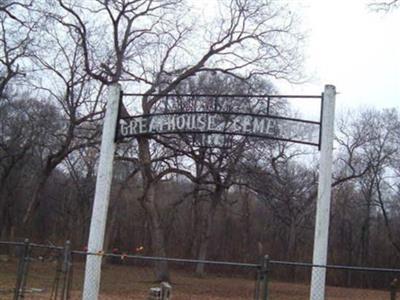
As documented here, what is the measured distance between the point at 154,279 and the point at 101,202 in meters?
18.4

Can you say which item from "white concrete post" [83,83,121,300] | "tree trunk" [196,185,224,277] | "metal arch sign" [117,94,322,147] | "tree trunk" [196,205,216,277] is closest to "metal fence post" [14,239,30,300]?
"white concrete post" [83,83,121,300]

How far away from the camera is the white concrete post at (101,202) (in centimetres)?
1132

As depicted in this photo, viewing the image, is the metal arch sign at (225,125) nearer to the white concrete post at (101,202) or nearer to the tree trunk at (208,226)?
the white concrete post at (101,202)

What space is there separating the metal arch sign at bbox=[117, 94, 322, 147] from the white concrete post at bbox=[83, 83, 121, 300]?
0.23 metres

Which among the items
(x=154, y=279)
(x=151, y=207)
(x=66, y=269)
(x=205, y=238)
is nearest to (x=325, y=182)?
(x=66, y=269)

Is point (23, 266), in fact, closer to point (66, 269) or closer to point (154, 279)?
point (66, 269)

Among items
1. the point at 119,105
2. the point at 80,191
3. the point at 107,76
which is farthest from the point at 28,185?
the point at 119,105

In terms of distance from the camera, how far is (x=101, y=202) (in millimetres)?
11766

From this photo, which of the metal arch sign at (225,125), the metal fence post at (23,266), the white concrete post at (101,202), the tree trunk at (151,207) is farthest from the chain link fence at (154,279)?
the metal arch sign at (225,125)

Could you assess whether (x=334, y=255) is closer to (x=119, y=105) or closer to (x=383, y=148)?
(x=383, y=148)

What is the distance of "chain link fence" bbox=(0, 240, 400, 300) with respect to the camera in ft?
35.8

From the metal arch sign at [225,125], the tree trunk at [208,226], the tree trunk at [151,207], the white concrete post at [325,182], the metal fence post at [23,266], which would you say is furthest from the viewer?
the tree trunk at [208,226]

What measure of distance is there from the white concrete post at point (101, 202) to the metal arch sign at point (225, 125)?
0.23 meters

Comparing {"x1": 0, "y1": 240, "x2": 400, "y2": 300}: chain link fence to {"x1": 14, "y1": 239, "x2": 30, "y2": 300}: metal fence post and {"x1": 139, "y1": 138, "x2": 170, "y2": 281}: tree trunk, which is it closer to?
{"x1": 14, "y1": 239, "x2": 30, "y2": 300}: metal fence post
